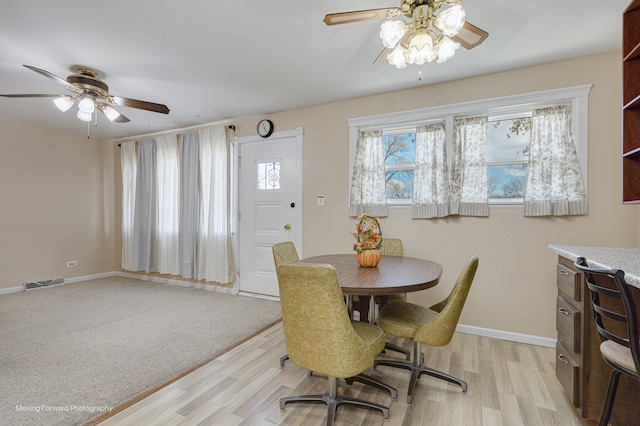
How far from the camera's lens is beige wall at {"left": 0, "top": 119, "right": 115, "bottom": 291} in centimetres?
423

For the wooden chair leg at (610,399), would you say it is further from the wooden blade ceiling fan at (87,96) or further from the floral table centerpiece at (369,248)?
the wooden blade ceiling fan at (87,96)

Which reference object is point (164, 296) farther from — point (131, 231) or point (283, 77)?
point (283, 77)

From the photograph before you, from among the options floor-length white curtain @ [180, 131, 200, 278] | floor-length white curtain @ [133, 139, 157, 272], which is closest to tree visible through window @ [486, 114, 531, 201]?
floor-length white curtain @ [180, 131, 200, 278]

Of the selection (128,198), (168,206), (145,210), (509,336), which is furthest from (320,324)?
(128,198)

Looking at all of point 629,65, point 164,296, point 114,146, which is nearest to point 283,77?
point 629,65

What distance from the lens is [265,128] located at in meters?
3.94

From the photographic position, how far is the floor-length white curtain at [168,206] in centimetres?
464

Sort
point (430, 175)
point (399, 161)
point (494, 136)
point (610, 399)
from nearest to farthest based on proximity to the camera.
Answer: point (610, 399) < point (494, 136) < point (430, 175) < point (399, 161)

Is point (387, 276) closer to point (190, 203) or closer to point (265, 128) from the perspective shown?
point (265, 128)

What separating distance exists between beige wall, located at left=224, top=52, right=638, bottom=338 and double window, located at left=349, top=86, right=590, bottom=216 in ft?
0.28

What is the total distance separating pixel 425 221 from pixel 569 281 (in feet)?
4.67

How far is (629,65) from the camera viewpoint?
1778mm

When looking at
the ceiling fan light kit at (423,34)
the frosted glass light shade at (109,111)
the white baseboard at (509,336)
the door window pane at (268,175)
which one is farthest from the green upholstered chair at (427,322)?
the frosted glass light shade at (109,111)

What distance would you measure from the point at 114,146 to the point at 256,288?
4.07 m
